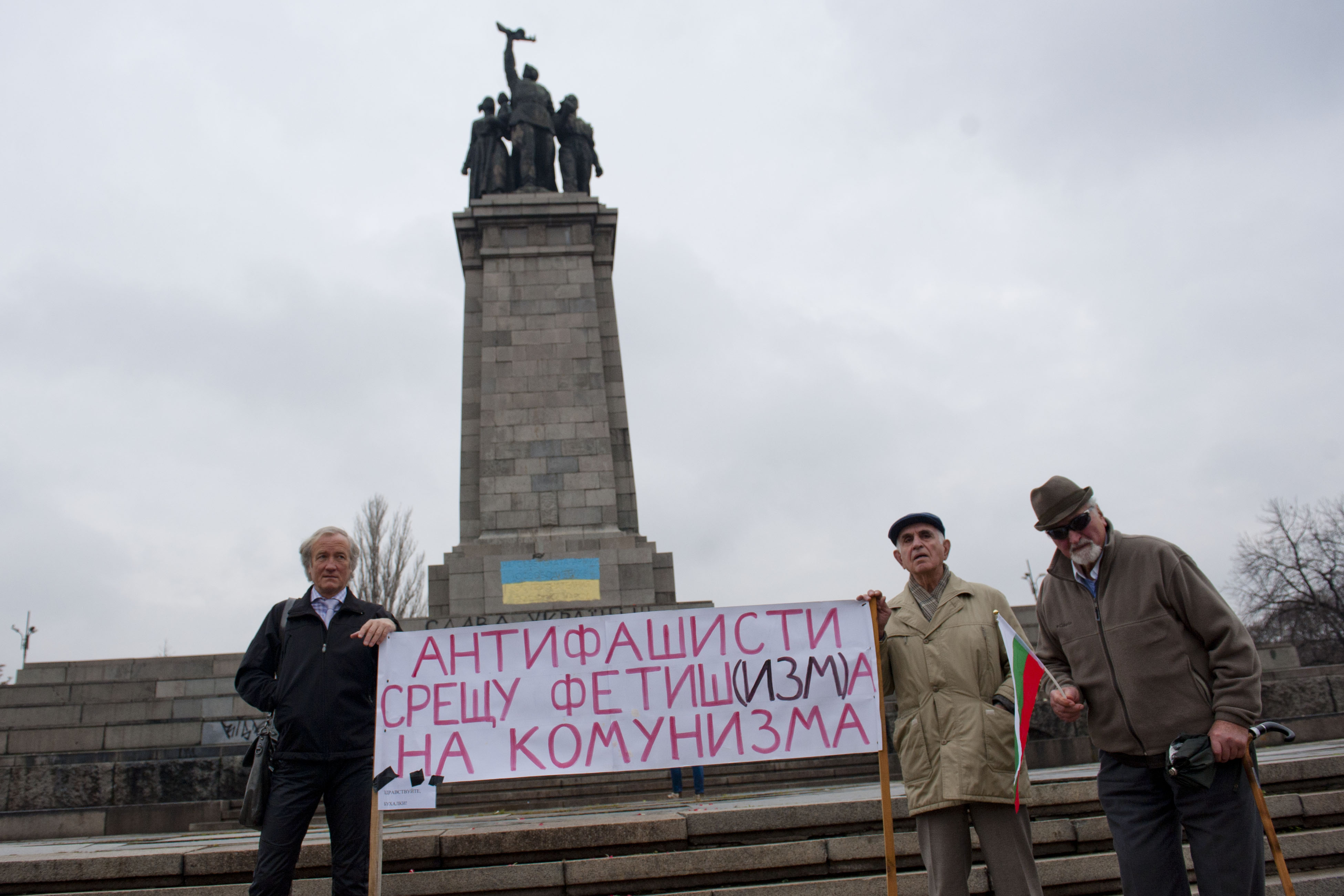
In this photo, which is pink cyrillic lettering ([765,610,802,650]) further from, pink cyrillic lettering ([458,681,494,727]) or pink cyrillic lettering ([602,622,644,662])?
pink cyrillic lettering ([458,681,494,727])

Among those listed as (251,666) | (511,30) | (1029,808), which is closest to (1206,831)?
(1029,808)

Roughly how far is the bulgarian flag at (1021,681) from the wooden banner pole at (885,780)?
0.63 meters

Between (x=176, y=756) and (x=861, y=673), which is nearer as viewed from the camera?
(x=861, y=673)

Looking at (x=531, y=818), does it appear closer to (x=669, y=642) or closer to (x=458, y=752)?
(x=458, y=752)

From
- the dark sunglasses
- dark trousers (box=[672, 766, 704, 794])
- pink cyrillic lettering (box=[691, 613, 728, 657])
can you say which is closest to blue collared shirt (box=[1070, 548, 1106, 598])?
the dark sunglasses

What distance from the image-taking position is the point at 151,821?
8.54 metres

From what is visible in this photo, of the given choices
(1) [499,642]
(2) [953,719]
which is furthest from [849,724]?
(1) [499,642]

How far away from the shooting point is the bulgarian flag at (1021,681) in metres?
3.53

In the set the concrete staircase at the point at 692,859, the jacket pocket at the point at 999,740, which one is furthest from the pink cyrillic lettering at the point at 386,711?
the jacket pocket at the point at 999,740

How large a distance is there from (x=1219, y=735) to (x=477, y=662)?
11.4 feet

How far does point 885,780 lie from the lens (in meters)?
4.19

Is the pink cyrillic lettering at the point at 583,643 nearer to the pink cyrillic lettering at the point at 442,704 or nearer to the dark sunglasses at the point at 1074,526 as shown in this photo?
the pink cyrillic lettering at the point at 442,704

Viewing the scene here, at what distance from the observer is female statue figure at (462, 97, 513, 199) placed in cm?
Result: 1716

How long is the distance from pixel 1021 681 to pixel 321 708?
122 inches
